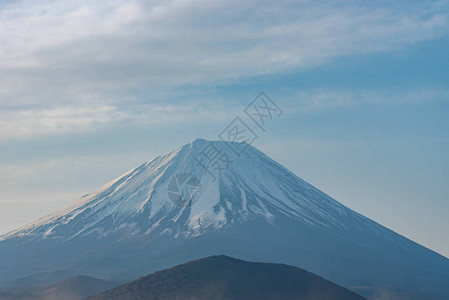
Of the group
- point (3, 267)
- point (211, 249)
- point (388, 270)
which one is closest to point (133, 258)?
point (211, 249)

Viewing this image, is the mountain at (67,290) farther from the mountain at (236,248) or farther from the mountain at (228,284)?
the mountain at (228,284)

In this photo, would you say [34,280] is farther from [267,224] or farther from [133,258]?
[267,224]

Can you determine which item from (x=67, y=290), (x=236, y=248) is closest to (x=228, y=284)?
(x=67, y=290)

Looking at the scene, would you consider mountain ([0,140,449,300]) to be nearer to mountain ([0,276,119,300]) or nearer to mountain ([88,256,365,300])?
mountain ([0,276,119,300])

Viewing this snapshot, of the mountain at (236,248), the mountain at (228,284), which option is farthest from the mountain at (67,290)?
the mountain at (228,284)

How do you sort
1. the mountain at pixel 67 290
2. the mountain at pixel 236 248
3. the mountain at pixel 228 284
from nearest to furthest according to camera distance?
the mountain at pixel 228 284
the mountain at pixel 67 290
the mountain at pixel 236 248

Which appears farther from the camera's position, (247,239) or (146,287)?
(247,239)
